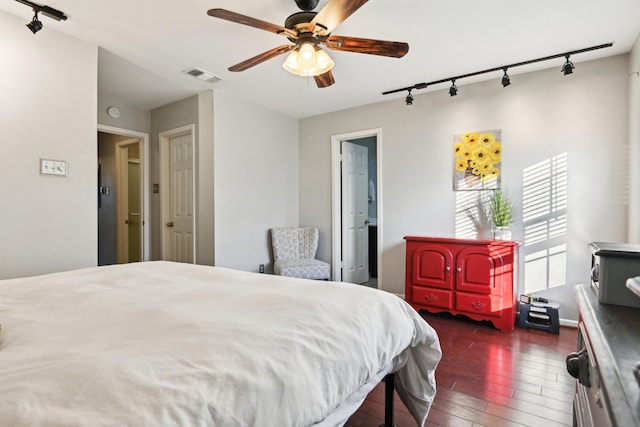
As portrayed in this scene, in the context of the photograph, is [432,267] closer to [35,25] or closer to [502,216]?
[502,216]

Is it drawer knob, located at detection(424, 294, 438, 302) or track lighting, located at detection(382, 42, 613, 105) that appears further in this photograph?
drawer knob, located at detection(424, 294, 438, 302)

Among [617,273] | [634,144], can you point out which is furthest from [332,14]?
[634,144]

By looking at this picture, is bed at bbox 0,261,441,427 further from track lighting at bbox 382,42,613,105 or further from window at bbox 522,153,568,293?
track lighting at bbox 382,42,613,105

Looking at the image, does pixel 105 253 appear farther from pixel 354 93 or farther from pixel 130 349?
pixel 130 349

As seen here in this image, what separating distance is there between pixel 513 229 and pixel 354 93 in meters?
2.28

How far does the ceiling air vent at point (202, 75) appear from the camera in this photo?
314 centimetres

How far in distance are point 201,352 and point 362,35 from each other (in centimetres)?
251

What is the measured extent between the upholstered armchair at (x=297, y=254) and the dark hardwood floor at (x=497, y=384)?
166cm

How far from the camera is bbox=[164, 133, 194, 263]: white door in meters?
4.01

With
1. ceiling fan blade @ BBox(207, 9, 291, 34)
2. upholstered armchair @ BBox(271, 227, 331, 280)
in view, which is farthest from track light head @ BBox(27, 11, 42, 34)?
upholstered armchair @ BBox(271, 227, 331, 280)

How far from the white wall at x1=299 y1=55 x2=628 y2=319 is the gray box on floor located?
2.48 metres

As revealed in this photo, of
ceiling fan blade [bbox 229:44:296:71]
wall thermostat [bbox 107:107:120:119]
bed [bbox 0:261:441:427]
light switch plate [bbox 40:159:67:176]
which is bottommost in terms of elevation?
bed [bbox 0:261:441:427]

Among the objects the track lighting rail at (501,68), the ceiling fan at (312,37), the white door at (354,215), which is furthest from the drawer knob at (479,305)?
the ceiling fan at (312,37)

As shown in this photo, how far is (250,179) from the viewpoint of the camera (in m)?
4.09
